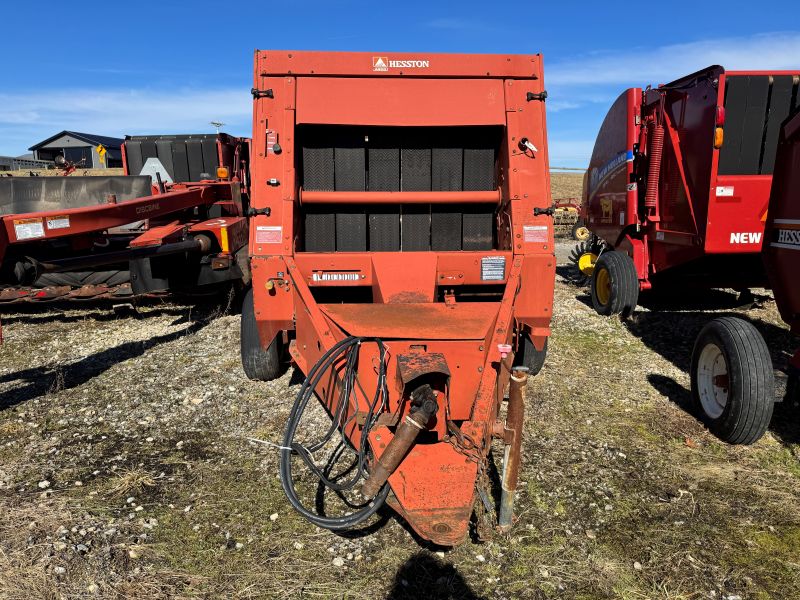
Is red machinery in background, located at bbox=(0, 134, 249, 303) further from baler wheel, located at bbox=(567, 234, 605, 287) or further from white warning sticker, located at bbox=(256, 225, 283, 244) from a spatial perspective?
baler wheel, located at bbox=(567, 234, 605, 287)

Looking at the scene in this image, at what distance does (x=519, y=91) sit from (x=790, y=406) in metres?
2.89

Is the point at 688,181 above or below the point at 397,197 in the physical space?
above

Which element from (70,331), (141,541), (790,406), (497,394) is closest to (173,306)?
(70,331)

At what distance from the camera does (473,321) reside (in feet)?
10.2

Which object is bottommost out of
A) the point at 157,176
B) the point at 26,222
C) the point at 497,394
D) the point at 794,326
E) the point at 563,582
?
the point at 563,582

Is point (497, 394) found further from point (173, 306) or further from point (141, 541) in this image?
point (173, 306)

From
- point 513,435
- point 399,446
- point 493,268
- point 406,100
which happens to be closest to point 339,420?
point 399,446

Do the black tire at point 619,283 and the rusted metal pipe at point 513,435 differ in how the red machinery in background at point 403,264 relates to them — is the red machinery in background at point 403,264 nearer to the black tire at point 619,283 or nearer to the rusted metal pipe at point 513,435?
the rusted metal pipe at point 513,435

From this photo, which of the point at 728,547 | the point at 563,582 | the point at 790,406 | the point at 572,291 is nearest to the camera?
the point at 563,582

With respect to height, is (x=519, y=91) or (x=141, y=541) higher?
(x=519, y=91)

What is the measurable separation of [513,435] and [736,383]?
2044 millimetres

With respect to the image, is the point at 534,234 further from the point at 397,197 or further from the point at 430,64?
the point at 430,64

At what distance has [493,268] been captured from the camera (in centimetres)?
375

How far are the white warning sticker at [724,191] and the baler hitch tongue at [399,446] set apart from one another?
3910 millimetres
